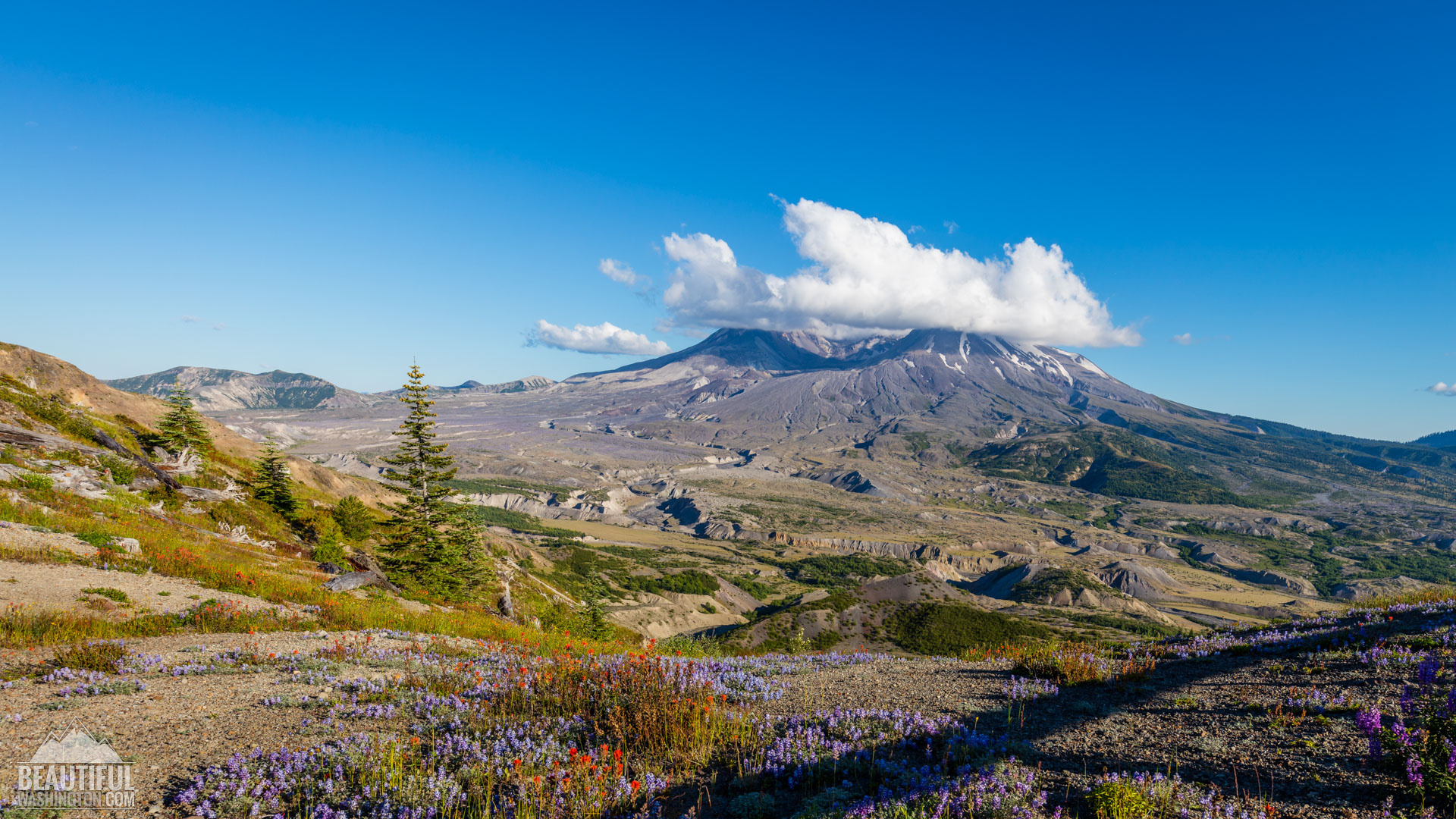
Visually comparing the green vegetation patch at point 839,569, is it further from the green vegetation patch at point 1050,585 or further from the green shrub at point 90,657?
the green shrub at point 90,657

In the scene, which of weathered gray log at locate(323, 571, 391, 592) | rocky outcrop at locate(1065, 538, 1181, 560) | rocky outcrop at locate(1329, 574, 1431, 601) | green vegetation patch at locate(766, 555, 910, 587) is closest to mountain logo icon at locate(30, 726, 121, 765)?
weathered gray log at locate(323, 571, 391, 592)

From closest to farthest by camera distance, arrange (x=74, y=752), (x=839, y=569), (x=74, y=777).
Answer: (x=74, y=777)
(x=74, y=752)
(x=839, y=569)

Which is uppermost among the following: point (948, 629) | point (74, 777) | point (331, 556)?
point (74, 777)

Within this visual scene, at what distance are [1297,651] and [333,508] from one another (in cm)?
4455

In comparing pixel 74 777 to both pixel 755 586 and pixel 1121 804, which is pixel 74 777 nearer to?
pixel 1121 804

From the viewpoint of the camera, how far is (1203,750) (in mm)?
5980

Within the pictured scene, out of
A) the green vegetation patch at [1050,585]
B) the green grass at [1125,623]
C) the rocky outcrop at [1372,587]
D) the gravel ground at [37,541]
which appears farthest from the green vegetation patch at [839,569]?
the gravel ground at [37,541]

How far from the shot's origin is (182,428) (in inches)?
1300

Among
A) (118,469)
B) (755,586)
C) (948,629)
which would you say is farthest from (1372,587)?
(118,469)

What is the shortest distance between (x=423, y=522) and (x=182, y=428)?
18075 mm

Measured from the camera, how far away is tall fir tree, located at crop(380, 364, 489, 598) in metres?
26.7

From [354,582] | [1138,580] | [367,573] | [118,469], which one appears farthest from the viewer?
[1138,580]

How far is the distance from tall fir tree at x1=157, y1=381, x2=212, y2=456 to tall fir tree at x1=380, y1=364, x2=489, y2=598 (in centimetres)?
1205

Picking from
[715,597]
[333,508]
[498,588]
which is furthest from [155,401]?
[715,597]
